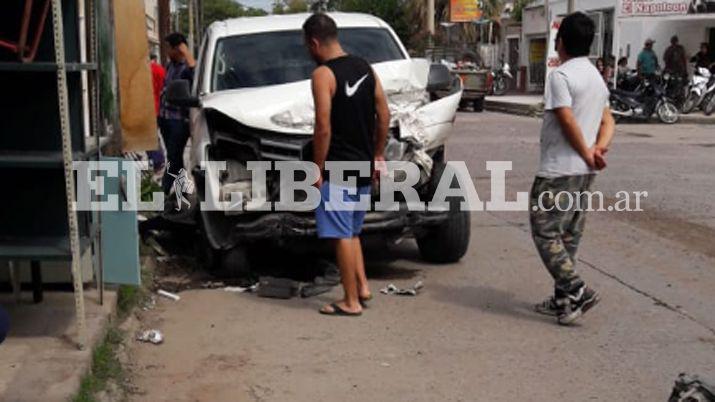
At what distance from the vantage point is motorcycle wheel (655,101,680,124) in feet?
Result: 69.9

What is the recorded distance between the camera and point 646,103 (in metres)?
21.6

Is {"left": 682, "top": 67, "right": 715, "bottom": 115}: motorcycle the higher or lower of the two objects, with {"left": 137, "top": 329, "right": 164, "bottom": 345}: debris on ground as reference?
higher

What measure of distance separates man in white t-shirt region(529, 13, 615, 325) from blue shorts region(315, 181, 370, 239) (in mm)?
1152

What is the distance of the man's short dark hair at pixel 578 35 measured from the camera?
18.1 feet

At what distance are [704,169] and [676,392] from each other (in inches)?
394

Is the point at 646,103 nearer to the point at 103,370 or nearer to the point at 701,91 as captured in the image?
the point at 701,91

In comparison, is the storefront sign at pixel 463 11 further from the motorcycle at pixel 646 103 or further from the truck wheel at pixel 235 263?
the truck wheel at pixel 235 263

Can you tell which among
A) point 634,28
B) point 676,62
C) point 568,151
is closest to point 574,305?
point 568,151

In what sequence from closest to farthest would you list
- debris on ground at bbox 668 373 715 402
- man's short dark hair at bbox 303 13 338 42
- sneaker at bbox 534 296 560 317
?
debris on ground at bbox 668 373 715 402 → man's short dark hair at bbox 303 13 338 42 → sneaker at bbox 534 296 560 317

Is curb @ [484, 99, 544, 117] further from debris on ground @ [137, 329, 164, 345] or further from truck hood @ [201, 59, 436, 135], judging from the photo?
debris on ground @ [137, 329, 164, 345]

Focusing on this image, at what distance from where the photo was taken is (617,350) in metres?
5.19

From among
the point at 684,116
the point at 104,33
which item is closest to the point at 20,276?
the point at 104,33

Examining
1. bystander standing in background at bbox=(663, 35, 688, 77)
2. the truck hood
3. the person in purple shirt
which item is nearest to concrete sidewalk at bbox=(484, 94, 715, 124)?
bystander standing in background at bbox=(663, 35, 688, 77)

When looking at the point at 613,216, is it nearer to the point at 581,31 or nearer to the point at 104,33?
the point at 581,31
